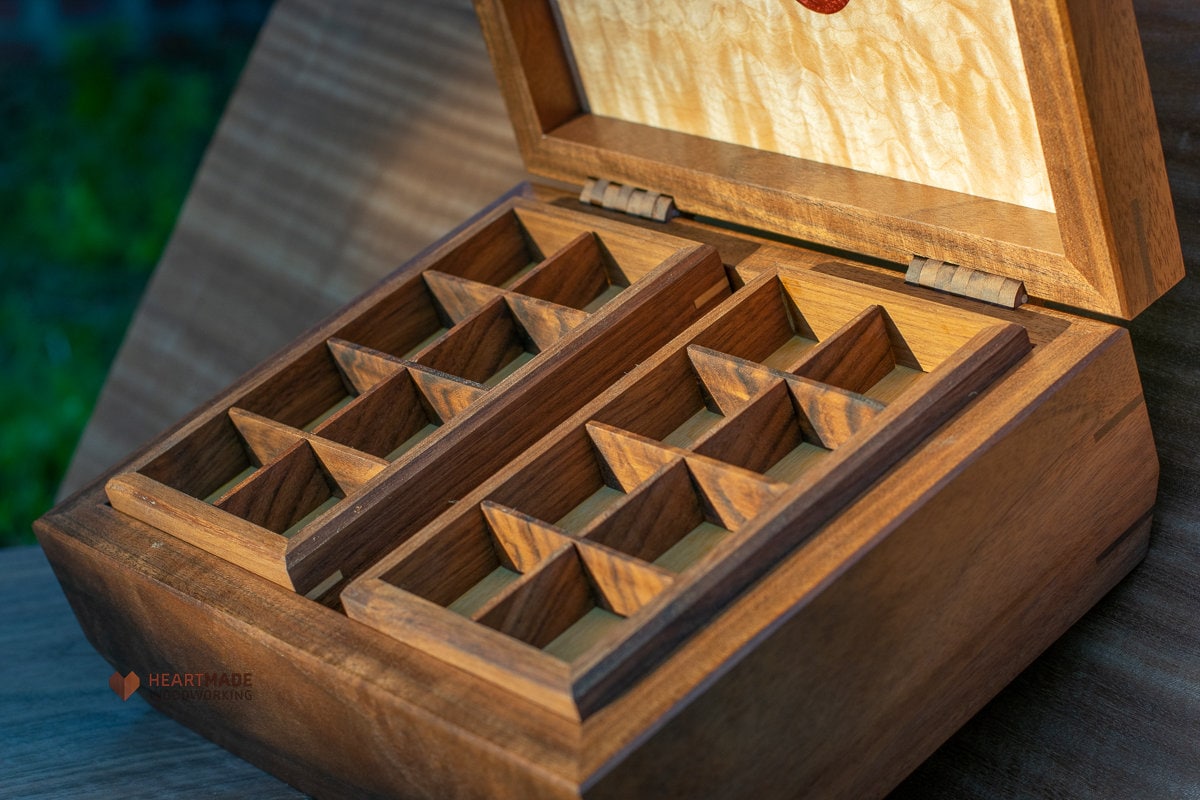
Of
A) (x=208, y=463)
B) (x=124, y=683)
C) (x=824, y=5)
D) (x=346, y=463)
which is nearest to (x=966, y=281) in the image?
(x=824, y=5)

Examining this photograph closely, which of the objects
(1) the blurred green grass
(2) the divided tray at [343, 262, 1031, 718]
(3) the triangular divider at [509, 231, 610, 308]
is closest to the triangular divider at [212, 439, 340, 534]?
(2) the divided tray at [343, 262, 1031, 718]

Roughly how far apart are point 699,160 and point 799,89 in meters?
0.11

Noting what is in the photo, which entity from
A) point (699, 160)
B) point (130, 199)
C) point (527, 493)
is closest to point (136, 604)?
point (527, 493)

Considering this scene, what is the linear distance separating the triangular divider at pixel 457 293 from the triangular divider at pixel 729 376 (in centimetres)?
20

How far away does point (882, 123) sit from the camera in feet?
3.34

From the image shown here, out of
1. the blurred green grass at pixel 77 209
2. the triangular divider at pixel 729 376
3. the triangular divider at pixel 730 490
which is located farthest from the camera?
the blurred green grass at pixel 77 209

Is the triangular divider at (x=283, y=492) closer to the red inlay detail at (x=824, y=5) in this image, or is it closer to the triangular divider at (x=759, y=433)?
the triangular divider at (x=759, y=433)

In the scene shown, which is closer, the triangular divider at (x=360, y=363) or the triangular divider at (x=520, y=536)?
→ the triangular divider at (x=520, y=536)

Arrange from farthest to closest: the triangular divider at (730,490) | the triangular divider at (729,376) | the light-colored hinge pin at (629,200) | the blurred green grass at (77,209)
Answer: the blurred green grass at (77,209) → the light-colored hinge pin at (629,200) → the triangular divider at (729,376) → the triangular divider at (730,490)

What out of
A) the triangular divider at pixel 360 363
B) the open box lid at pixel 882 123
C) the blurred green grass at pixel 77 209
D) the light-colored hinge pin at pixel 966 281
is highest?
the open box lid at pixel 882 123

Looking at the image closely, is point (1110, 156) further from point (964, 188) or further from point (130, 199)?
point (130, 199)

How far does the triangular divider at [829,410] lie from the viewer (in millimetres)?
863

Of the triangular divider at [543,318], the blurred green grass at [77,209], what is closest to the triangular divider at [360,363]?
the triangular divider at [543,318]

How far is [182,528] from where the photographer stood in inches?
36.2
